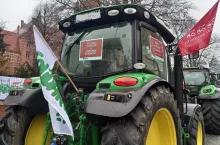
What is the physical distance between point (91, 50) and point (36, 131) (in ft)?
4.65

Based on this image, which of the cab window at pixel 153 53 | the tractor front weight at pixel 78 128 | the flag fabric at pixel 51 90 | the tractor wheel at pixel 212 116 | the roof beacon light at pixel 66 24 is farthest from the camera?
the tractor wheel at pixel 212 116

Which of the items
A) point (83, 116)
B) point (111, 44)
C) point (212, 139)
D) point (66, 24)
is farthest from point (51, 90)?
point (212, 139)

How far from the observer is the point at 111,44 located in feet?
12.2

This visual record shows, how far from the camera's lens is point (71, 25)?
423 centimetres

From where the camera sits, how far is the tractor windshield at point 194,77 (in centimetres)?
1048

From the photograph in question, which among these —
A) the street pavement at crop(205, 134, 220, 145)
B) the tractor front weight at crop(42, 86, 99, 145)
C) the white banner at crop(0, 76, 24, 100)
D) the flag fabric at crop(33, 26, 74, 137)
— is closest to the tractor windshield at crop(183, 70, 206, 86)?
the street pavement at crop(205, 134, 220, 145)

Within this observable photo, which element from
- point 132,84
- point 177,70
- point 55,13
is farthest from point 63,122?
point 55,13

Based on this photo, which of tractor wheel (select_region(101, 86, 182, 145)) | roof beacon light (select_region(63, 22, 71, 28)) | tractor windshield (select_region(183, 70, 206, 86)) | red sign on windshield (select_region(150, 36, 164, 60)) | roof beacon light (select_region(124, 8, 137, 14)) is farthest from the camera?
tractor windshield (select_region(183, 70, 206, 86))

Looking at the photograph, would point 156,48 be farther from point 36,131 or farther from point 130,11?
point 36,131

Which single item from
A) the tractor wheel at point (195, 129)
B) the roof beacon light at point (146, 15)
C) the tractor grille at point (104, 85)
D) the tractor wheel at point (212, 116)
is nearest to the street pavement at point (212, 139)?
the tractor wheel at point (212, 116)

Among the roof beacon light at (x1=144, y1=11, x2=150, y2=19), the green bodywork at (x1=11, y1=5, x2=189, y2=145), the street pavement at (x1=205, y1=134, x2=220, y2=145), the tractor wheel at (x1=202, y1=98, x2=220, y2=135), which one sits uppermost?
the roof beacon light at (x1=144, y1=11, x2=150, y2=19)

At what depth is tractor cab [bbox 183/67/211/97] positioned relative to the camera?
10.3 meters

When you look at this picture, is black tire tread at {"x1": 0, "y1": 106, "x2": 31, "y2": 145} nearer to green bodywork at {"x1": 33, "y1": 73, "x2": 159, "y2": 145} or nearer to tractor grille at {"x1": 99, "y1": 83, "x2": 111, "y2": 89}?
green bodywork at {"x1": 33, "y1": 73, "x2": 159, "y2": 145}

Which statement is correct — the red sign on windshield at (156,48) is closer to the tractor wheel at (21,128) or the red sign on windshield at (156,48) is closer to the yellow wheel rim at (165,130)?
the yellow wheel rim at (165,130)
